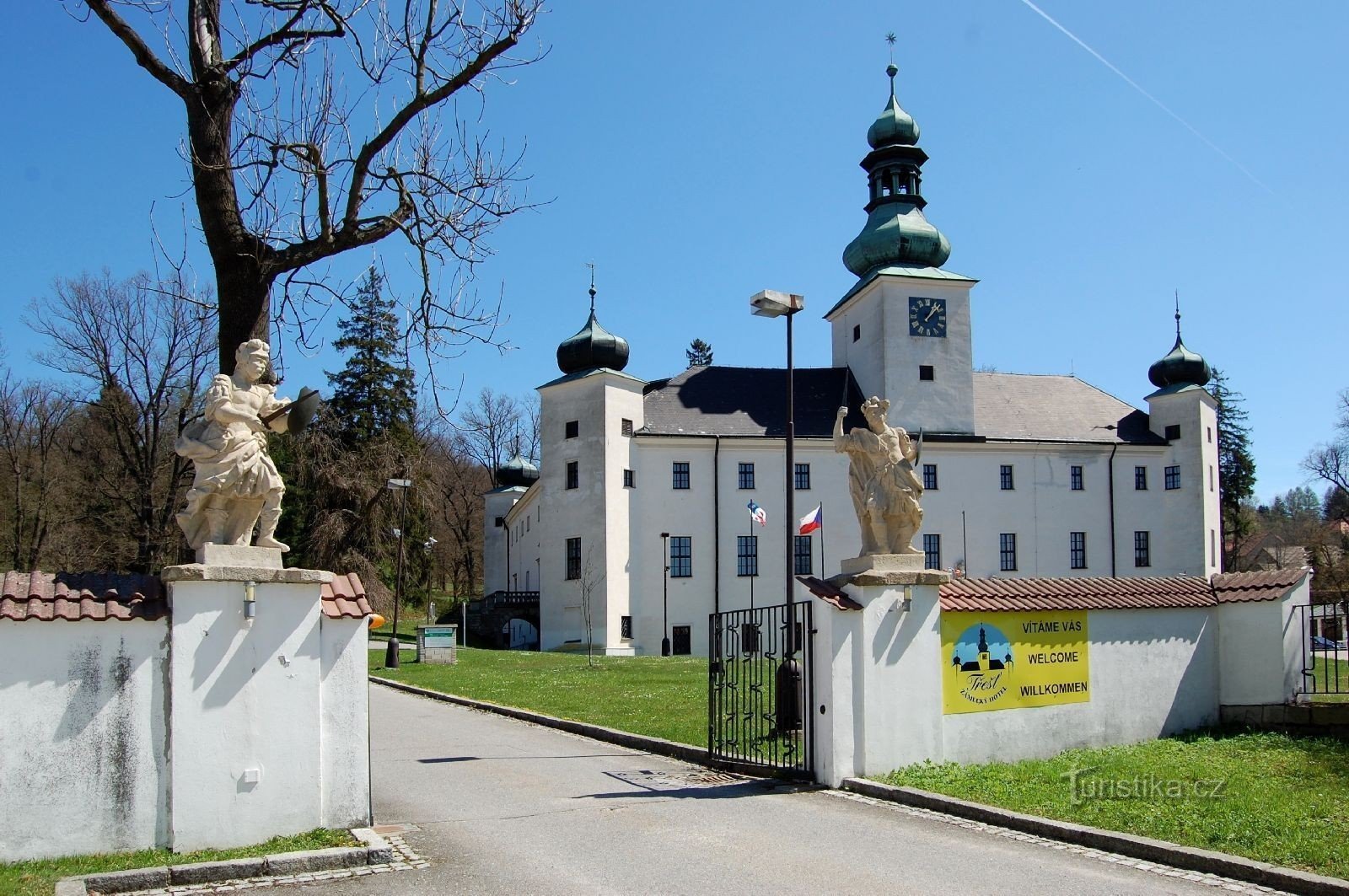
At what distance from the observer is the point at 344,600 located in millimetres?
9555

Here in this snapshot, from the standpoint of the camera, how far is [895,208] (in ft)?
181

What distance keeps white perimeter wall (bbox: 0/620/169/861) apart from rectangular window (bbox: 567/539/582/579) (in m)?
38.9

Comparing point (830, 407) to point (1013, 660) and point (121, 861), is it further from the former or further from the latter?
point (121, 861)

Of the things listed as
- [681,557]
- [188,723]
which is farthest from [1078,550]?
[188,723]

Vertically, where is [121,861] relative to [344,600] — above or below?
below

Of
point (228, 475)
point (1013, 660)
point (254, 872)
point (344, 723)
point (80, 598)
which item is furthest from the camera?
point (1013, 660)

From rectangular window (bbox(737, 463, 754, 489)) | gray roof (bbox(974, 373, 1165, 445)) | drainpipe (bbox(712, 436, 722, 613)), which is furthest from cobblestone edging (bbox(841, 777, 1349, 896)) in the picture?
gray roof (bbox(974, 373, 1165, 445))

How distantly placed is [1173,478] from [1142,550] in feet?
13.1

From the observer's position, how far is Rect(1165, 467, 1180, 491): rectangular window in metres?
54.2

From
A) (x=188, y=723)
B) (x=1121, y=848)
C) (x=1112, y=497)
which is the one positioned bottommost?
(x=1121, y=848)

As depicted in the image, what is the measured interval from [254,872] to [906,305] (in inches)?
1856

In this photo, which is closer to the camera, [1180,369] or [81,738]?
[81,738]

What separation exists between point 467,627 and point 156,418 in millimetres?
21042

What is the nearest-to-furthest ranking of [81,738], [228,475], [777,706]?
[81,738] < [228,475] < [777,706]
